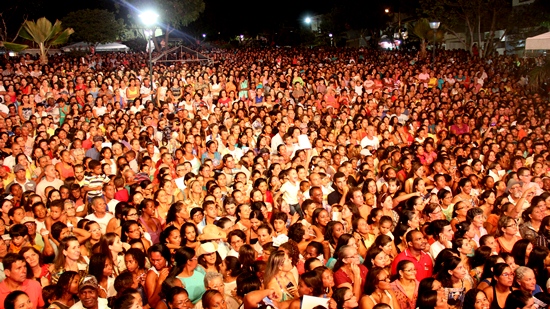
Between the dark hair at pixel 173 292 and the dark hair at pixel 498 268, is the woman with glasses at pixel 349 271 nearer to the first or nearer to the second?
the dark hair at pixel 498 268

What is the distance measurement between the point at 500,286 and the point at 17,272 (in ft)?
13.9

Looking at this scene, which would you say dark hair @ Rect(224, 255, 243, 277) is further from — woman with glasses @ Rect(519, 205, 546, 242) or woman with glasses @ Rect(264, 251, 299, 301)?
woman with glasses @ Rect(519, 205, 546, 242)

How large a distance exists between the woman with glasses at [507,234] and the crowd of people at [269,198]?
0.05 feet

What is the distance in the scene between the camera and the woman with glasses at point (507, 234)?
608 centimetres

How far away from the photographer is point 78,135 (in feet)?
32.3

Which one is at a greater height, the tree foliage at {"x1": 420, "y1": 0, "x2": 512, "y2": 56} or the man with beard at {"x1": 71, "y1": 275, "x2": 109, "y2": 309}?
the tree foliage at {"x1": 420, "y1": 0, "x2": 512, "y2": 56}

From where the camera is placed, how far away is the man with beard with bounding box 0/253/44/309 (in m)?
4.84

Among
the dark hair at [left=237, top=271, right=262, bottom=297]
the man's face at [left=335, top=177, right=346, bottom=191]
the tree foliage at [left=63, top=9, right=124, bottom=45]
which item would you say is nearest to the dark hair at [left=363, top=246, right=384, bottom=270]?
the dark hair at [left=237, top=271, right=262, bottom=297]

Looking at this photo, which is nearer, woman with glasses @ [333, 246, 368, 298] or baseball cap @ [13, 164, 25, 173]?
woman with glasses @ [333, 246, 368, 298]

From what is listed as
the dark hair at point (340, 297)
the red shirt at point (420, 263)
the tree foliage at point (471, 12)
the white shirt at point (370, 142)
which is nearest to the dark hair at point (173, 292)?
the dark hair at point (340, 297)

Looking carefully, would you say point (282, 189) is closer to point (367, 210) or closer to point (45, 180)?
point (367, 210)

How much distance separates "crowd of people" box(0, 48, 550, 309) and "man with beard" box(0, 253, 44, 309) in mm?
14

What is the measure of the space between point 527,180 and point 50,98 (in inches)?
388

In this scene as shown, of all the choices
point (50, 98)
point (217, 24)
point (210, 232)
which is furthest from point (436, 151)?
point (217, 24)
